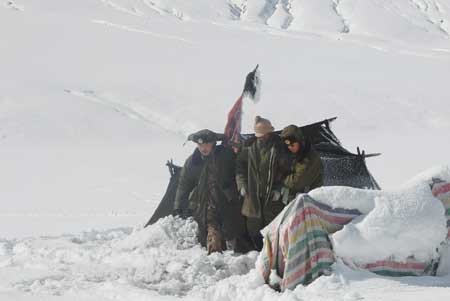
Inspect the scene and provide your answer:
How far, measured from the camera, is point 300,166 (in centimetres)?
580

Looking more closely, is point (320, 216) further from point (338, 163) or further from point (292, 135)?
point (338, 163)

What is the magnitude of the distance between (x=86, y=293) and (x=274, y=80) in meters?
26.7

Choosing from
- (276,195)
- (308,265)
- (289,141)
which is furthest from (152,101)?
(308,265)

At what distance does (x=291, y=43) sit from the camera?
153 feet

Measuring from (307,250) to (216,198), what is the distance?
2192 mm

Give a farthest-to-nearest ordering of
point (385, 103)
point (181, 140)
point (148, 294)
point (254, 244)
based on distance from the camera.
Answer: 1. point (385, 103)
2. point (181, 140)
3. point (254, 244)
4. point (148, 294)

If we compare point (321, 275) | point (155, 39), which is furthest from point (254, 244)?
point (155, 39)

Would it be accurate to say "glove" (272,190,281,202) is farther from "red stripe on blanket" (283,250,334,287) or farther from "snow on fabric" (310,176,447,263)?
"red stripe on blanket" (283,250,334,287)

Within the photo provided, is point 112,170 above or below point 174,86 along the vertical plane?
below

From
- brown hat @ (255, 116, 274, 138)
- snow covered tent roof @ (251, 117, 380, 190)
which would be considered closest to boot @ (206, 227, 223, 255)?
brown hat @ (255, 116, 274, 138)

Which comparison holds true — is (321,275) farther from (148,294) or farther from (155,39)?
(155,39)

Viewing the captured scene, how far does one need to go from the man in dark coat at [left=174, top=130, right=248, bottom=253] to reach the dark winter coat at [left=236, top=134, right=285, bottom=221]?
36cm

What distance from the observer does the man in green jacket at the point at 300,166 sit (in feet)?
18.5

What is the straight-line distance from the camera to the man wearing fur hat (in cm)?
601
